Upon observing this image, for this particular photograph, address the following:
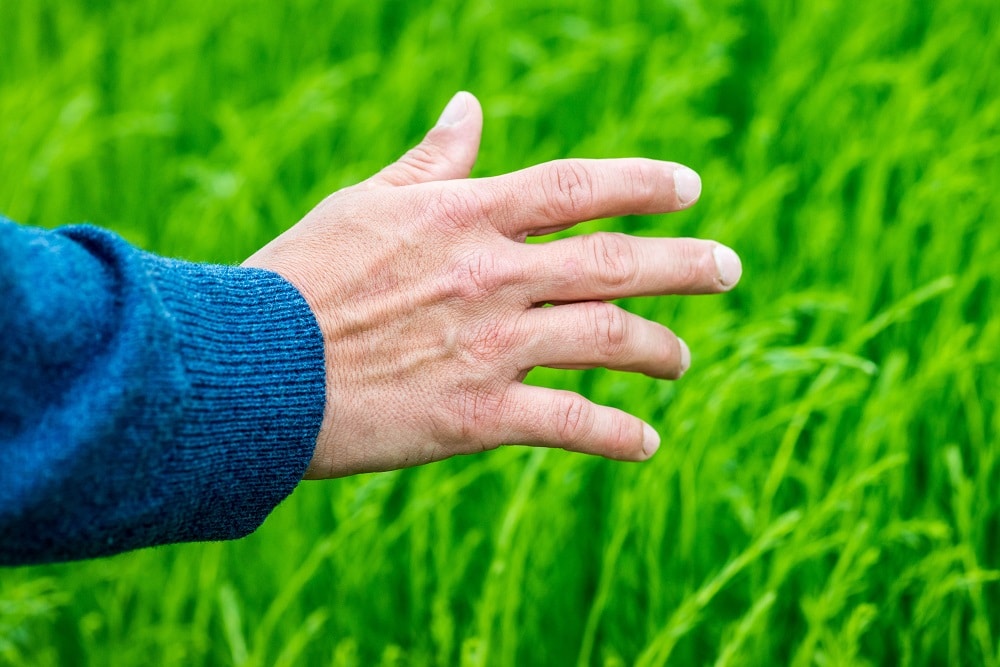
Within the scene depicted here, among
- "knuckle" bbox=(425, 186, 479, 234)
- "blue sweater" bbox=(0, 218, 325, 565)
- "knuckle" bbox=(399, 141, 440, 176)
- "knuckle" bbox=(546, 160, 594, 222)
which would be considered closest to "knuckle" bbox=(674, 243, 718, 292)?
"knuckle" bbox=(546, 160, 594, 222)

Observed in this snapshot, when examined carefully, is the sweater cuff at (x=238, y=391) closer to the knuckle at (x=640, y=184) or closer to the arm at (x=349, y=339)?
the arm at (x=349, y=339)

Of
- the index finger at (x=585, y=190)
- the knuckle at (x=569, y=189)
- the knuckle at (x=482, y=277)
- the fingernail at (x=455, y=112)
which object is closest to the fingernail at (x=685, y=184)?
the index finger at (x=585, y=190)

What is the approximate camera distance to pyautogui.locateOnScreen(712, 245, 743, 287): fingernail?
122cm

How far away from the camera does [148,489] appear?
97 centimetres

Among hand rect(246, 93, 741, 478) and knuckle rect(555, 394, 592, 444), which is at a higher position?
hand rect(246, 93, 741, 478)

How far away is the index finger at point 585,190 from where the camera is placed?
1.21 m

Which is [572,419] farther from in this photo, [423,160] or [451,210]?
[423,160]

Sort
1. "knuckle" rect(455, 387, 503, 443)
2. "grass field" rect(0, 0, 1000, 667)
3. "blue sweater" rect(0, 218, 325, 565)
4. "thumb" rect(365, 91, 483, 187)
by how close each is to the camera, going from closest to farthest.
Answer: "blue sweater" rect(0, 218, 325, 565) < "knuckle" rect(455, 387, 503, 443) < "thumb" rect(365, 91, 483, 187) < "grass field" rect(0, 0, 1000, 667)

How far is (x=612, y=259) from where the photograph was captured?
1221 millimetres

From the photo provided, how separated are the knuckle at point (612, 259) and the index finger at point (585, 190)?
4cm

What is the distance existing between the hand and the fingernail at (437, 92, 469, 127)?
0.53 ft

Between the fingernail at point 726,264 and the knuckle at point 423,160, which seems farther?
the knuckle at point 423,160

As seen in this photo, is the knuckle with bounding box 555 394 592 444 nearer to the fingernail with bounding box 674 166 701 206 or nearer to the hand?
the hand

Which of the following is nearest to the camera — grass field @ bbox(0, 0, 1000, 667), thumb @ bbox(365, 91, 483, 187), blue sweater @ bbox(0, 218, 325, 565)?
blue sweater @ bbox(0, 218, 325, 565)
